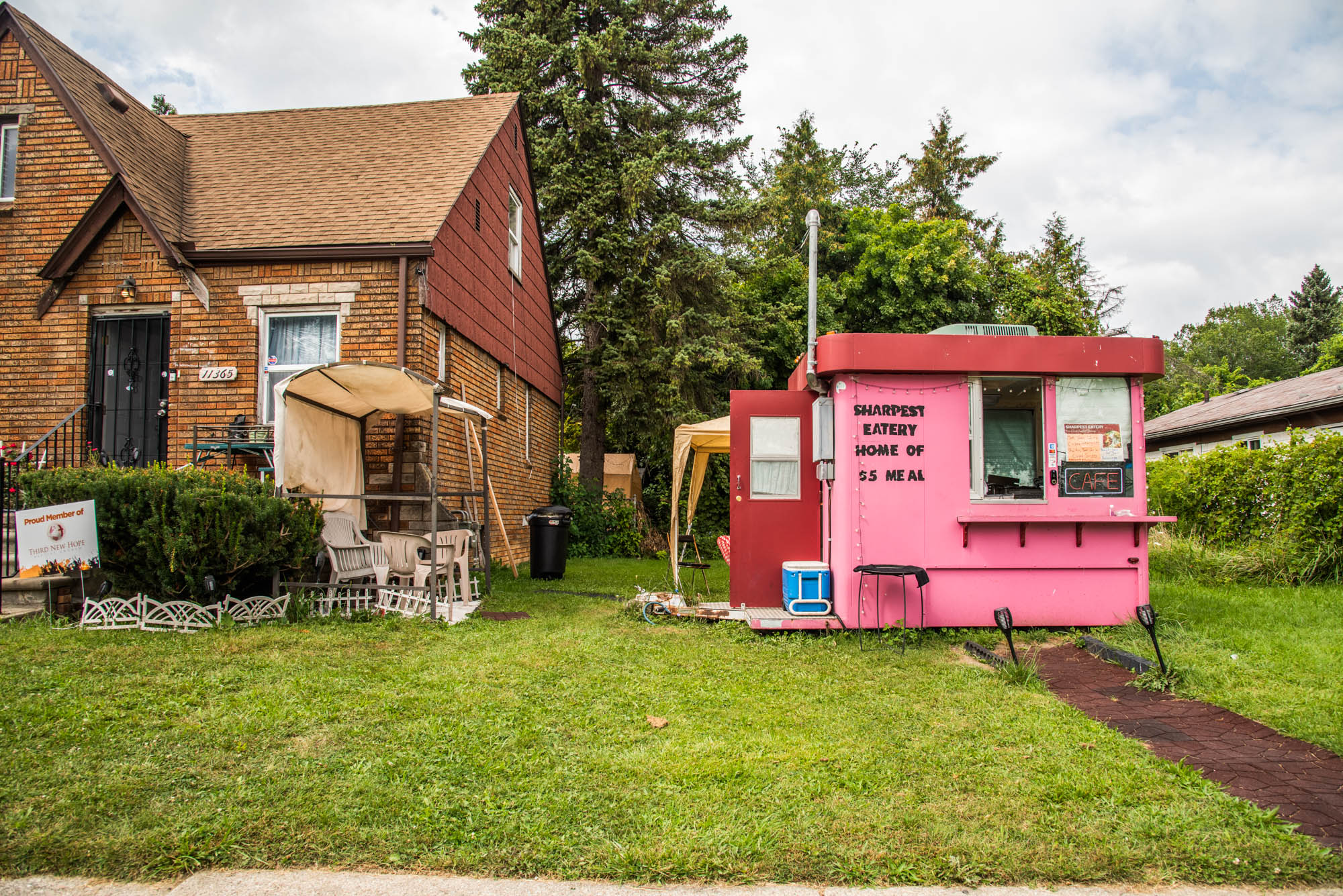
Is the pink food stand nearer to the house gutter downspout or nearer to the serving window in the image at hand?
the serving window

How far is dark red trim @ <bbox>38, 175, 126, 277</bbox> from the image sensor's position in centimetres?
983

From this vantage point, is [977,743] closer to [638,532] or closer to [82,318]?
[82,318]

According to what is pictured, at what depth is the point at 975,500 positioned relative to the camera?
7.90 metres

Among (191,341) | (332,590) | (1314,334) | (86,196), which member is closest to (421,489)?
(332,590)

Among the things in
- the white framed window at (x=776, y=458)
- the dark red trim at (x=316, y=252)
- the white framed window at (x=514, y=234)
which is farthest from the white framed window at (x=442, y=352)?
the white framed window at (x=776, y=458)

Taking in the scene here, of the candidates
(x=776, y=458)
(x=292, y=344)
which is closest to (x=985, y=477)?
(x=776, y=458)

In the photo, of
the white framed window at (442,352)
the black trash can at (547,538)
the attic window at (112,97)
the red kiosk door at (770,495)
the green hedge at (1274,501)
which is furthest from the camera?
the black trash can at (547,538)

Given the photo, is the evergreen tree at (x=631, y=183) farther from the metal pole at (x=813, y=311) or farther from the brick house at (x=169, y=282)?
the metal pole at (x=813, y=311)

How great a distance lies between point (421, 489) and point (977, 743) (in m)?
7.48

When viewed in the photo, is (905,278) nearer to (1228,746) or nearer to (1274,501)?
(1274,501)

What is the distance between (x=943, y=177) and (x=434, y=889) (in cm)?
3263

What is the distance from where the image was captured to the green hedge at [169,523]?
23.1 ft

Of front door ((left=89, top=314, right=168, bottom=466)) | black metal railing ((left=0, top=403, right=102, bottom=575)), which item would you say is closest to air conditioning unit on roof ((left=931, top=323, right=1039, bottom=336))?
front door ((left=89, top=314, right=168, bottom=466))

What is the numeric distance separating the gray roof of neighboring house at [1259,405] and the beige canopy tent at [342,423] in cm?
1646
